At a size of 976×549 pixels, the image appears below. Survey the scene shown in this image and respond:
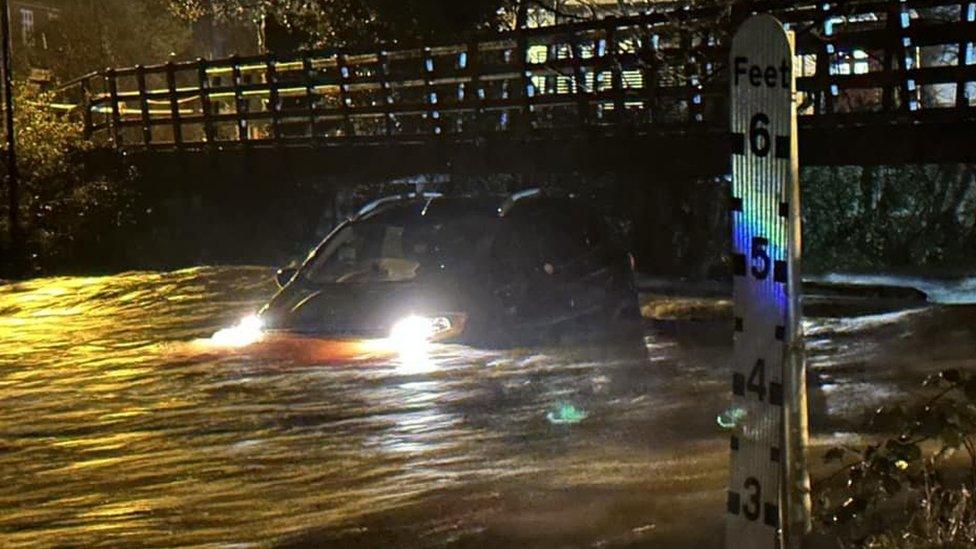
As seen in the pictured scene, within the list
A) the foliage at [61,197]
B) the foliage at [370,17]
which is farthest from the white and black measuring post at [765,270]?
the foliage at [61,197]

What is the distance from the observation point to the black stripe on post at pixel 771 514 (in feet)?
14.7

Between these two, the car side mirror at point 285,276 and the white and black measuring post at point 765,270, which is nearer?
the white and black measuring post at point 765,270

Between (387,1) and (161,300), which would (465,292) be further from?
(387,1)

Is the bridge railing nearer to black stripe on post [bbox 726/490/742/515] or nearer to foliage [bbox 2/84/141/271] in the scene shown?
foliage [bbox 2/84/141/271]

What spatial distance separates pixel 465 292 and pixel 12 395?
12.9 ft

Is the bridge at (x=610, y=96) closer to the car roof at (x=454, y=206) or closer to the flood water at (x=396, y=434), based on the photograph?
the flood water at (x=396, y=434)

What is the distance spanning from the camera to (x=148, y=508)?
7902mm

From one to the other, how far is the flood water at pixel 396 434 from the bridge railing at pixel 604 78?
2.90m

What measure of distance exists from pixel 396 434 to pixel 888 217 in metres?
14.1

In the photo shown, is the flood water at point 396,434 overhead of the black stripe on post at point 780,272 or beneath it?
beneath

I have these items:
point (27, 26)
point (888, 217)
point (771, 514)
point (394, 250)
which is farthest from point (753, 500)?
point (27, 26)

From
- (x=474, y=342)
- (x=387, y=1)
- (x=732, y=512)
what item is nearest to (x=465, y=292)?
(x=474, y=342)

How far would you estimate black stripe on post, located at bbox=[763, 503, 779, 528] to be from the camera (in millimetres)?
4473

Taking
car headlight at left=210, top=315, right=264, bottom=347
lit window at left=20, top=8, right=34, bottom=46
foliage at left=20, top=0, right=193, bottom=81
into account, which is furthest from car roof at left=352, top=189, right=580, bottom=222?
lit window at left=20, top=8, right=34, bottom=46
